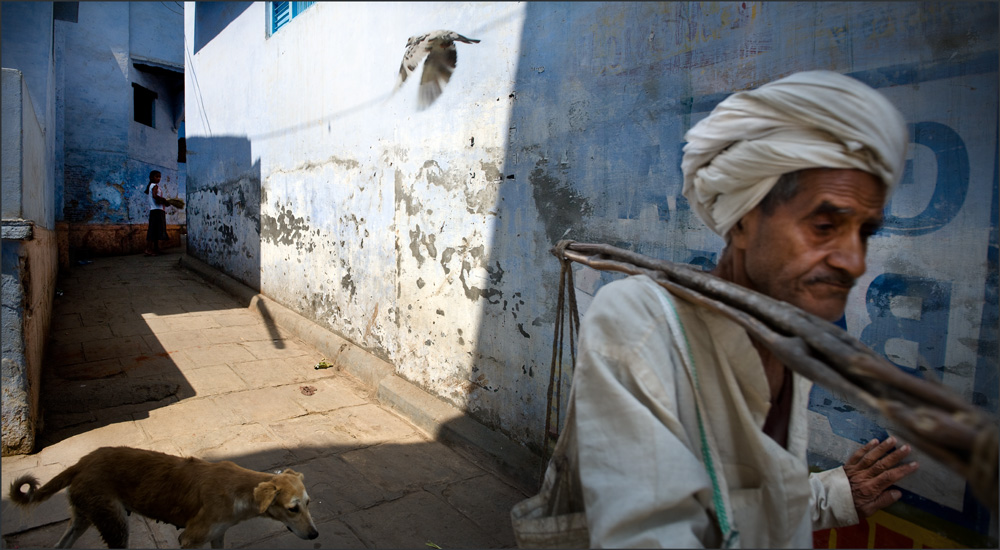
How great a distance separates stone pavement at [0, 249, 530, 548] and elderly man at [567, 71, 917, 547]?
2107 millimetres

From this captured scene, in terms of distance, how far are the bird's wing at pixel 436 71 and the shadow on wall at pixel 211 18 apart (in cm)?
509

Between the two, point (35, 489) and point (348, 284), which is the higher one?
point (348, 284)

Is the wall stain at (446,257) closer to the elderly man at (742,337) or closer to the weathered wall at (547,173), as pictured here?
the weathered wall at (547,173)

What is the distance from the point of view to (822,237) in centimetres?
108

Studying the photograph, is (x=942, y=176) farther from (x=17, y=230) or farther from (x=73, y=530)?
(x=17, y=230)

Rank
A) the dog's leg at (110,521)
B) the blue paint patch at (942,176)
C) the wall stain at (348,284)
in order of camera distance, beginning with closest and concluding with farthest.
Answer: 1. the blue paint patch at (942,176)
2. the dog's leg at (110,521)
3. the wall stain at (348,284)

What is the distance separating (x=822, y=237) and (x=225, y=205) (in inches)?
369

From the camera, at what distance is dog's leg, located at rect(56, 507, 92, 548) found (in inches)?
95.3

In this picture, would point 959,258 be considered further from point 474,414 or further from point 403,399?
point 403,399

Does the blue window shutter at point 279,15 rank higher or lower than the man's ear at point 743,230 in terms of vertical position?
higher

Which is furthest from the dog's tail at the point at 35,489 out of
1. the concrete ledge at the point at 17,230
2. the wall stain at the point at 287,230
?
the wall stain at the point at 287,230

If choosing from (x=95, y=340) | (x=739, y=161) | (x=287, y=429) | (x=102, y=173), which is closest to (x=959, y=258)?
(x=739, y=161)

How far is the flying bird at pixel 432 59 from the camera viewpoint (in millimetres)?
4012

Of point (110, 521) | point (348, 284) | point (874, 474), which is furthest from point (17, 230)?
point (874, 474)
